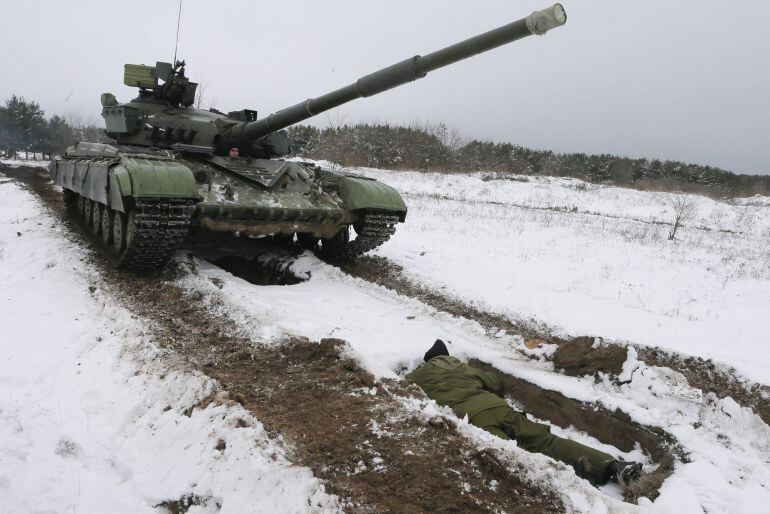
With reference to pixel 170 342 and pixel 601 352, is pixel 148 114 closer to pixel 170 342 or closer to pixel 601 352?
pixel 170 342

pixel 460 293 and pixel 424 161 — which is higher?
pixel 424 161

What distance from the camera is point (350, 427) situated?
9.81ft

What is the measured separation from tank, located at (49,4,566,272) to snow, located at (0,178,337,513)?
1.45 m

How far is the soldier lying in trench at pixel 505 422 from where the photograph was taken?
312 cm

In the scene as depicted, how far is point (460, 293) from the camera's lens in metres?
7.09

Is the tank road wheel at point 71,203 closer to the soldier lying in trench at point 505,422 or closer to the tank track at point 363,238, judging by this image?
the tank track at point 363,238

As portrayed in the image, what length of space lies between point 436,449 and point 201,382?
1.58 metres

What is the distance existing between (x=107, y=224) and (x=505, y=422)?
6.06m

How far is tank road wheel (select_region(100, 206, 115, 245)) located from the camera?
7116mm

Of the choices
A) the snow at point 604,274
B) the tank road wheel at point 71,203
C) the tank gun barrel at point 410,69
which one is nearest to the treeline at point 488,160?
the snow at point 604,274

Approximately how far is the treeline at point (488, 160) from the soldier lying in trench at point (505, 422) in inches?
1097

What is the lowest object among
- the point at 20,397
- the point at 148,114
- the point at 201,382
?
the point at 20,397

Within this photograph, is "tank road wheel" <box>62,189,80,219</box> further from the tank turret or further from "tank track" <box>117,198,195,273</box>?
"tank track" <box>117,198,195,273</box>

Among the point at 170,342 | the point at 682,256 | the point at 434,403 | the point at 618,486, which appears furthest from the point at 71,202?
the point at 682,256
